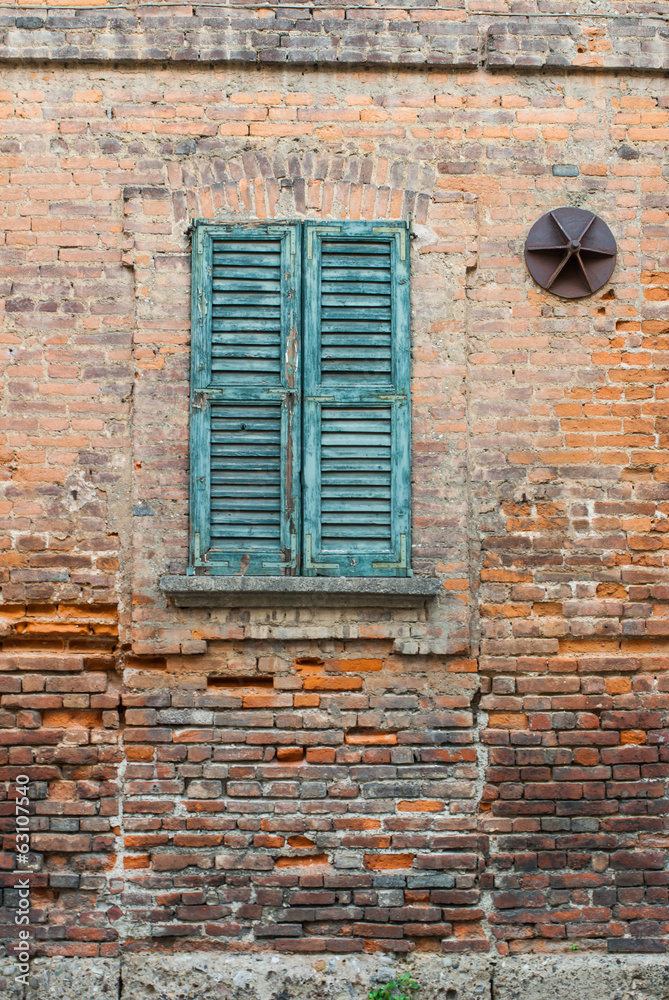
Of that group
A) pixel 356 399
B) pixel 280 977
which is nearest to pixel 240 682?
pixel 280 977

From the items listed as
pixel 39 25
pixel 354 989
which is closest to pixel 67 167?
pixel 39 25

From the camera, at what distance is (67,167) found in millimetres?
4059

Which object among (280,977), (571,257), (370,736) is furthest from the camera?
(571,257)

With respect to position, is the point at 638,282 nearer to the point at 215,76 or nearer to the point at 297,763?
the point at 215,76

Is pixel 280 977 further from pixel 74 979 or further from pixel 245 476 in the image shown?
pixel 245 476

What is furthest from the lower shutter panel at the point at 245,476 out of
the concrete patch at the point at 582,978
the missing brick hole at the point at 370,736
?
the concrete patch at the point at 582,978

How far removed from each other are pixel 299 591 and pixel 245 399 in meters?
0.94

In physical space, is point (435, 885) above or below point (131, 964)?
above

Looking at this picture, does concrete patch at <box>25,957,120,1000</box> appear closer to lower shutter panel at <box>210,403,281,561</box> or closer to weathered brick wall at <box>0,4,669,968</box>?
weathered brick wall at <box>0,4,669,968</box>

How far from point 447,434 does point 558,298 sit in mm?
865

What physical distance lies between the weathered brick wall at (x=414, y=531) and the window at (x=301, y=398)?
11 centimetres

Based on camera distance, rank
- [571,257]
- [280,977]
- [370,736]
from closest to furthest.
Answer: [280,977] → [370,736] → [571,257]

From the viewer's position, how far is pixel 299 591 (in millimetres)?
3838

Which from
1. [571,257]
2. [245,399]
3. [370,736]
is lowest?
[370,736]
